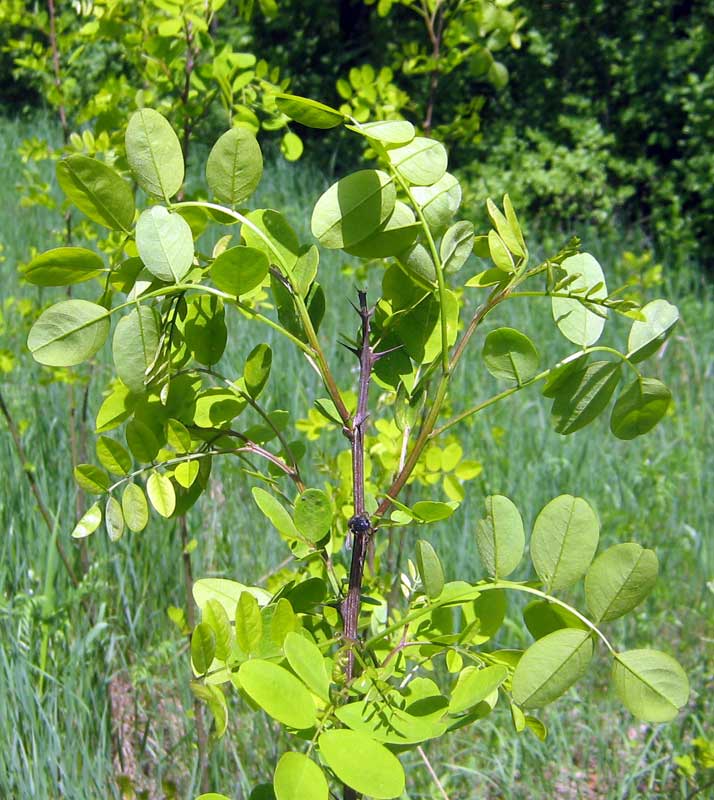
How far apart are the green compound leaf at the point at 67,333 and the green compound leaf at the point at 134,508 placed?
10 cm

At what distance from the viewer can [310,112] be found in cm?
44

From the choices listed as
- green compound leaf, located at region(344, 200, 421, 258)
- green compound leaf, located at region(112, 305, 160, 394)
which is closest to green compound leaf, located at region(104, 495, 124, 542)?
green compound leaf, located at region(112, 305, 160, 394)

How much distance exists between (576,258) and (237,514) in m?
1.35

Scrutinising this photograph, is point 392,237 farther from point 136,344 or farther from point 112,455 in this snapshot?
point 112,455

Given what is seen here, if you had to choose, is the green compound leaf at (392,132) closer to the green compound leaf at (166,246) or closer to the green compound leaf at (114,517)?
the green compound leaf at (166,246)

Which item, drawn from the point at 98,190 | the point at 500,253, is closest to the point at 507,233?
the point at 500,253

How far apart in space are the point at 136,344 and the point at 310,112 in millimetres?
156

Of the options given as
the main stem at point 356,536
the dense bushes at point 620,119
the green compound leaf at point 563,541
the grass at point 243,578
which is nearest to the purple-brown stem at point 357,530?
the main stem at point 356,536

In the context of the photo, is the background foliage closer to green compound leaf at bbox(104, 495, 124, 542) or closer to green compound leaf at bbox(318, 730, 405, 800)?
green compound leaf at bbox(104, 495, 124, 542)

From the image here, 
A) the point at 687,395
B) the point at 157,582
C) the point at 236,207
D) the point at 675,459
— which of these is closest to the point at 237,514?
the point at 157,582

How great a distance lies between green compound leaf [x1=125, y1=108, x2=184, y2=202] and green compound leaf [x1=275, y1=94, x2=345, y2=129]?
77 mm

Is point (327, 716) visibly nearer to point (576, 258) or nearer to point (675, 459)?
point (576, 258)

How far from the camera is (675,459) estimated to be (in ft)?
7.36

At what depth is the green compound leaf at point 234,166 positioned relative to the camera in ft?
1.62
